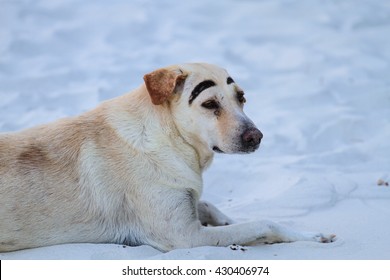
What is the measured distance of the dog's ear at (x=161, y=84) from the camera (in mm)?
4266

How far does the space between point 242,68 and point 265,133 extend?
2032mm

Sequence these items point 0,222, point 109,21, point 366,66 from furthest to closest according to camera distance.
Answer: point 109,21, point 366,66, point 0,222

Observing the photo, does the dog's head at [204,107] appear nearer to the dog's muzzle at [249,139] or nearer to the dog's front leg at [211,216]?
the dog's muzzle at [249,139]

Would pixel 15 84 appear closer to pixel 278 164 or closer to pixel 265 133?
pixel 265 133

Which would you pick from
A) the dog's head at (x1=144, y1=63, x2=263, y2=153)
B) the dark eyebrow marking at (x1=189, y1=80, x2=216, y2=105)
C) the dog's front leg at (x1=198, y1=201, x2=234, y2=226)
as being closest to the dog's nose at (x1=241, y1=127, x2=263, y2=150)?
the dog's head at (x1=144, y1=63, x2=263, y2=153)

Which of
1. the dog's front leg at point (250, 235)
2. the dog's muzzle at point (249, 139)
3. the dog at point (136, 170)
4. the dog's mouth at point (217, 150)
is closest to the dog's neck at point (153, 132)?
the dog at point (136, 170)

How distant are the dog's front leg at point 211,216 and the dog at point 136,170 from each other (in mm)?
506

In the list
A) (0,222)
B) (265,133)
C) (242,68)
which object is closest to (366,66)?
(242,68)

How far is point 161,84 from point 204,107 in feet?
0.98

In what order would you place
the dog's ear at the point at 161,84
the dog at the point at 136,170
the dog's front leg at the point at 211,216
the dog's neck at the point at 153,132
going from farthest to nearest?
the dog's front leg at the point at 211,216 → the dog's neck at the point at 153,132 → the dog's ear at the point at 161,84 → the dog at the point at 136,170

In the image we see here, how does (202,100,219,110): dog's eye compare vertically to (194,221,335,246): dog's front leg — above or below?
above

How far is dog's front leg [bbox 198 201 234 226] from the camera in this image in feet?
16.0

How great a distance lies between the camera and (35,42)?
32.3 feet

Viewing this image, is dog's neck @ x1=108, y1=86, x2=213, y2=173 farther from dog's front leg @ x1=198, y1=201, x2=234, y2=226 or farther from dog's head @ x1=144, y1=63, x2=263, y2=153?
dog's front leg @ x1=198, y1=201, x2=234, y2=226
